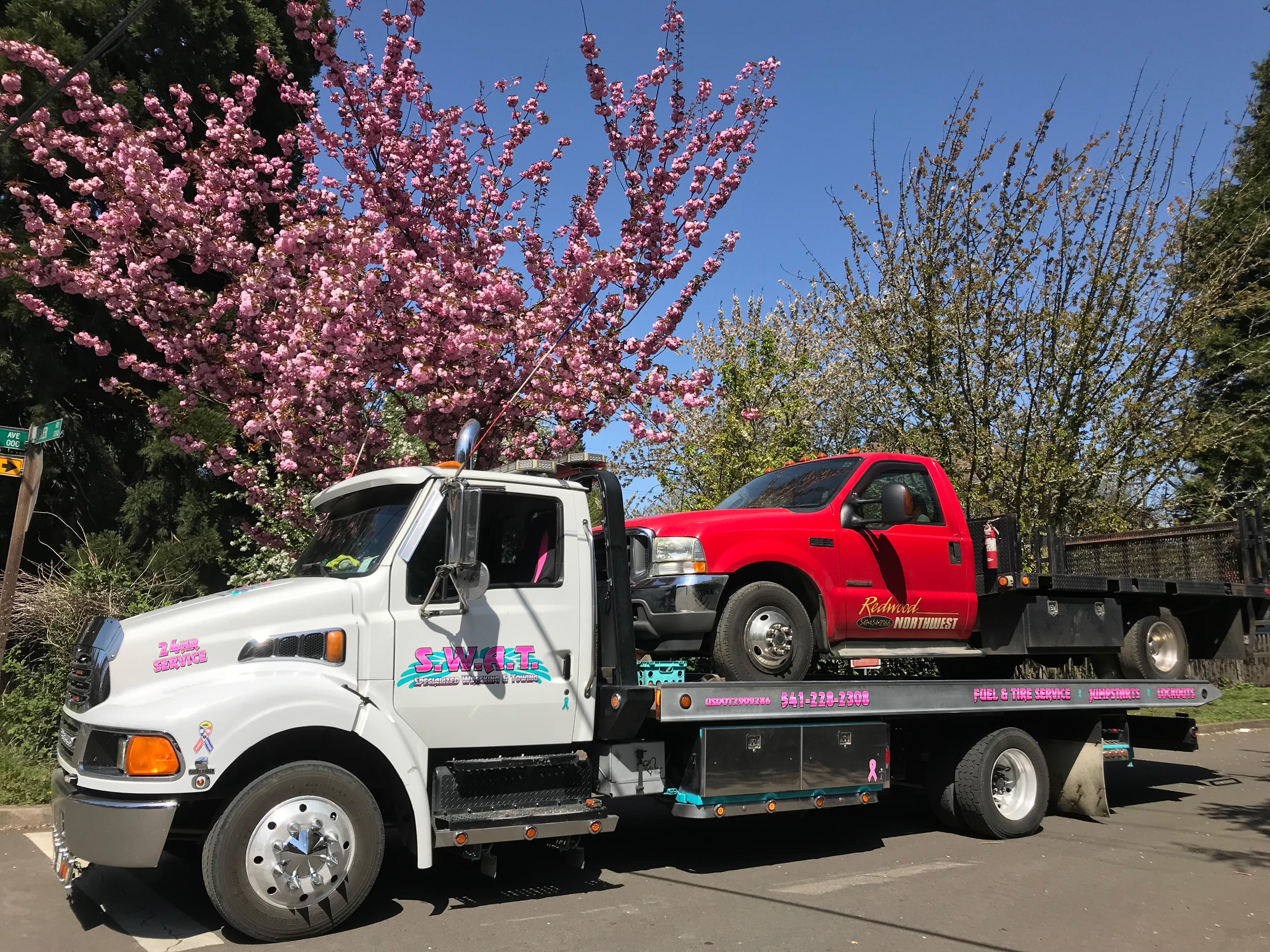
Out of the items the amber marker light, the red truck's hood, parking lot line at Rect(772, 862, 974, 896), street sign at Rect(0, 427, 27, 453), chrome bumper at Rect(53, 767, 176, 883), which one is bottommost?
parking lot line at Rect(772, 862, 974, 896)

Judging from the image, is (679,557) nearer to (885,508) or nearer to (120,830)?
(885,508)

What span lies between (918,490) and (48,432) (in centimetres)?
720

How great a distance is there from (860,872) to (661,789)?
1.63m

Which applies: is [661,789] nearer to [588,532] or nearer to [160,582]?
[588,532]

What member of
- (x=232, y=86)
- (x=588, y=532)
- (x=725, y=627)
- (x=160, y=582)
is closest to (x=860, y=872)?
(x=725, y=627)

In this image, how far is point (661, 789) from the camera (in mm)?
6391

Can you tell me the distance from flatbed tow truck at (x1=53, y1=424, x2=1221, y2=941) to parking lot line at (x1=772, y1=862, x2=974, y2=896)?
1.61 feet

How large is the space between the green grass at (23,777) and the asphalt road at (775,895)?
20.2 inches

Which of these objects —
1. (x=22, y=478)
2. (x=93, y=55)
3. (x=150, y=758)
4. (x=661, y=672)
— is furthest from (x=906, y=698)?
(x=93, y=55)

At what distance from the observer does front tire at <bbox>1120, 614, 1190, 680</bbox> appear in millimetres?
9273

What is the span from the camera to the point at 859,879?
21.9ft

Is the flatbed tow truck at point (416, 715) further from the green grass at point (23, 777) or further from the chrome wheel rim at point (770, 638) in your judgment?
the green grass at point (23, 777)

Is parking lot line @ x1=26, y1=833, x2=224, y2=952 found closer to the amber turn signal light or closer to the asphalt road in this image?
the asphalt road

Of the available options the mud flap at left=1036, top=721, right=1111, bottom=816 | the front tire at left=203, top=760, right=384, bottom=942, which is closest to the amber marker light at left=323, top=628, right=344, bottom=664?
the front tire at left=203, top=760, right=384, bottom=942
